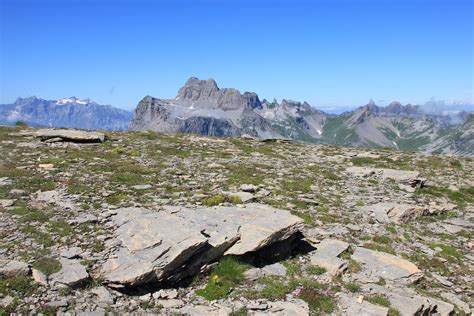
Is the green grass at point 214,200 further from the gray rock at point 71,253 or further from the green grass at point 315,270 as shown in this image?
the gray rock at point 71,253

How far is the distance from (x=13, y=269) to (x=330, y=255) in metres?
11.6

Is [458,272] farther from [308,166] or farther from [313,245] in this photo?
[308,166]

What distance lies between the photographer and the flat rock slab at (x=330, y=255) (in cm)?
1369

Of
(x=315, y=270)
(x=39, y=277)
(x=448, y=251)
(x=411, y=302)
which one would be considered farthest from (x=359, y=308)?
(x=39, y=277)

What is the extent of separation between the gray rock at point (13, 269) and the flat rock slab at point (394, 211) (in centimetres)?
1670

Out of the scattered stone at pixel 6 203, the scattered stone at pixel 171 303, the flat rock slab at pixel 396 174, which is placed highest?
the flat rock slab at pixel 396 174

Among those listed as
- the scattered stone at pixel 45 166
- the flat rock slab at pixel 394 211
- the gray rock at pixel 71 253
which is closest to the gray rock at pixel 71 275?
the gray rock at pixel 71 253

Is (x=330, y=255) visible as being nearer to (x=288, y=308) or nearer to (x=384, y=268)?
(x=384, y=268)

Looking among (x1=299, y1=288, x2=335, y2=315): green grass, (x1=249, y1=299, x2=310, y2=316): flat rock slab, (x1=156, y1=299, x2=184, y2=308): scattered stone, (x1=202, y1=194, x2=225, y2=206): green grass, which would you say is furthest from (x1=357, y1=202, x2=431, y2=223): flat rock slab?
(x1=156, y1=299, x2=184, y2=308): scattered stone

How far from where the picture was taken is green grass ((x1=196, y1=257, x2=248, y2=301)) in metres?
11.7

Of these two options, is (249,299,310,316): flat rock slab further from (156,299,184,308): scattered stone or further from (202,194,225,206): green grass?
(202,194,225,206): green grass

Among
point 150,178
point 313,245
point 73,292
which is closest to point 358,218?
point 313,245

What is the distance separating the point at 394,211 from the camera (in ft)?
66.4

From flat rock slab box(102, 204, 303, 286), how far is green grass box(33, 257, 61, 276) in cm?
152
